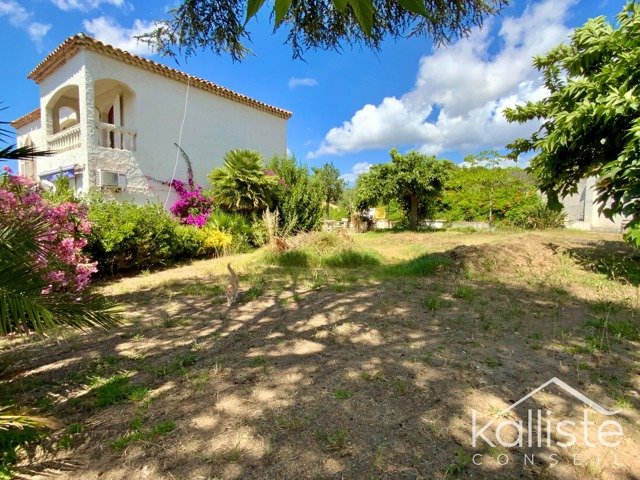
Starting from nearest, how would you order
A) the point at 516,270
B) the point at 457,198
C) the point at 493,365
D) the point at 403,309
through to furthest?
the point at 493,365
the point at 403,309
the point at 516,270
the point at 457,198

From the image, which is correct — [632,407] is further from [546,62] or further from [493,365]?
[546,62]

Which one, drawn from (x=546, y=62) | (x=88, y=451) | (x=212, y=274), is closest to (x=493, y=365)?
(x=88, y=451)

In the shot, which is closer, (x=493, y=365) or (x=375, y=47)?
(x=493, y=365)

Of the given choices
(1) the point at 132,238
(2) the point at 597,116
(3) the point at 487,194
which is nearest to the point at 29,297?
(1) the point at 132,238

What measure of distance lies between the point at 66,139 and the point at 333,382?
12.2 metres

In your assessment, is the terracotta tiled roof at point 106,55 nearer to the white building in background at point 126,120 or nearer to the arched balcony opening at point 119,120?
the white building in background at point 126,120

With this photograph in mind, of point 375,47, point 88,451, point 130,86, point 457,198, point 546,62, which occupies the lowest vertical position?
point 88,451

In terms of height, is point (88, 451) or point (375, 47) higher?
point (375, 47)

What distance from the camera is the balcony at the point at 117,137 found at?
10219 millimetres

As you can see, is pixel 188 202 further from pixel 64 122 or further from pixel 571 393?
pixel 571 393

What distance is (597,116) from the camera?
498 centimetres

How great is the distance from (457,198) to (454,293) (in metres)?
13.9

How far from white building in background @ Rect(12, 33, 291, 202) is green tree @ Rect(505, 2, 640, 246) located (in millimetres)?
10697

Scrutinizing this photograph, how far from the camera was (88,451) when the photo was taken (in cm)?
184
